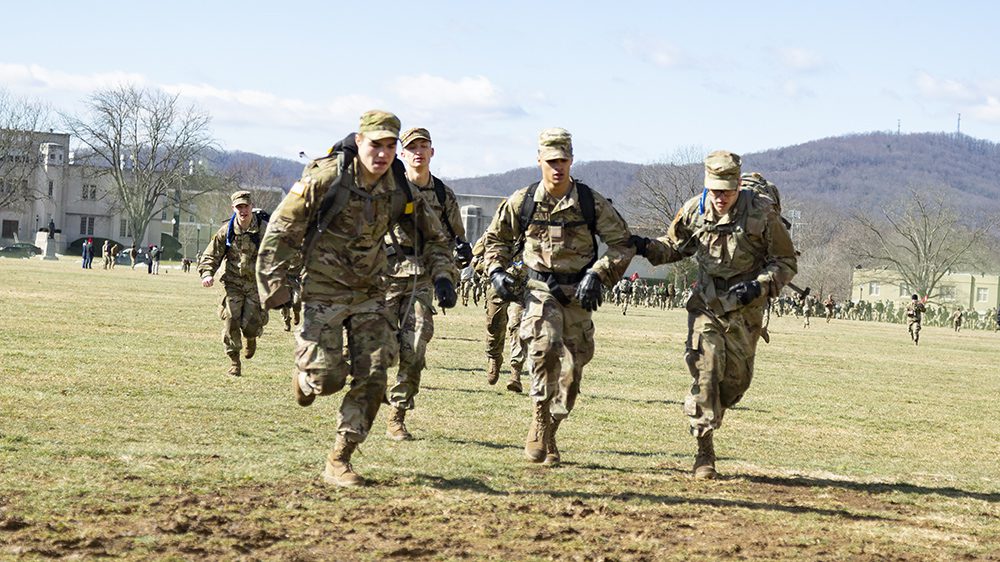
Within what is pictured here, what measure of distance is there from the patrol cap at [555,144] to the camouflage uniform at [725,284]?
0.86 m

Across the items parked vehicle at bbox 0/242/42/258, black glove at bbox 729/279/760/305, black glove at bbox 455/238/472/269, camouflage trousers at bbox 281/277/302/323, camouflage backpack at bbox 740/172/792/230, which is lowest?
parked vehicle at bbox 0/242/42/258

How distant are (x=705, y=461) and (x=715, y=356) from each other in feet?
2.35

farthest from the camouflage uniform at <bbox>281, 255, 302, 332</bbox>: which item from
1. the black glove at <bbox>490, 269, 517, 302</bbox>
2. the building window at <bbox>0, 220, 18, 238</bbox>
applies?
the building window at <bbox>0, 220, 18, 238</bbox>

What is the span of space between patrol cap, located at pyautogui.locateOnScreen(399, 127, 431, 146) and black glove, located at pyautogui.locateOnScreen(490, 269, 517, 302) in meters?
1.79

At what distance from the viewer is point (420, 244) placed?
8.91 metres

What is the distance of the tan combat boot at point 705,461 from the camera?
361 inches

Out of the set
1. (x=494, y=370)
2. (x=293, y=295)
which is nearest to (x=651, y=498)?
(x=293, y=295)

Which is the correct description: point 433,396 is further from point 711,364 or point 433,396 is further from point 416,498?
point 416,498

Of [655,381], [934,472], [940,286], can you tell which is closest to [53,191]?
[940,286]

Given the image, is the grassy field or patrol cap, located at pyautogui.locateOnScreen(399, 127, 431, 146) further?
patrol cap, located at pyautogui.locateOnScreen(399, 127, 431, 146)

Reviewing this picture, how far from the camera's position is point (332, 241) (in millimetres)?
8062

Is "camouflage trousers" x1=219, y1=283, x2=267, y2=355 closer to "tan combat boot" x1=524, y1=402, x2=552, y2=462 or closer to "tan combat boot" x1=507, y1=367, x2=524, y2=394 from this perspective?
"tan combat boot" x1=507, y1=367, x2=524, y2=394

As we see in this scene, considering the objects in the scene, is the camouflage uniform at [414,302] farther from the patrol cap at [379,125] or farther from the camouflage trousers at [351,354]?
the patrol cap at [379,125]

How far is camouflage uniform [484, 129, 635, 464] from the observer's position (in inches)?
370
